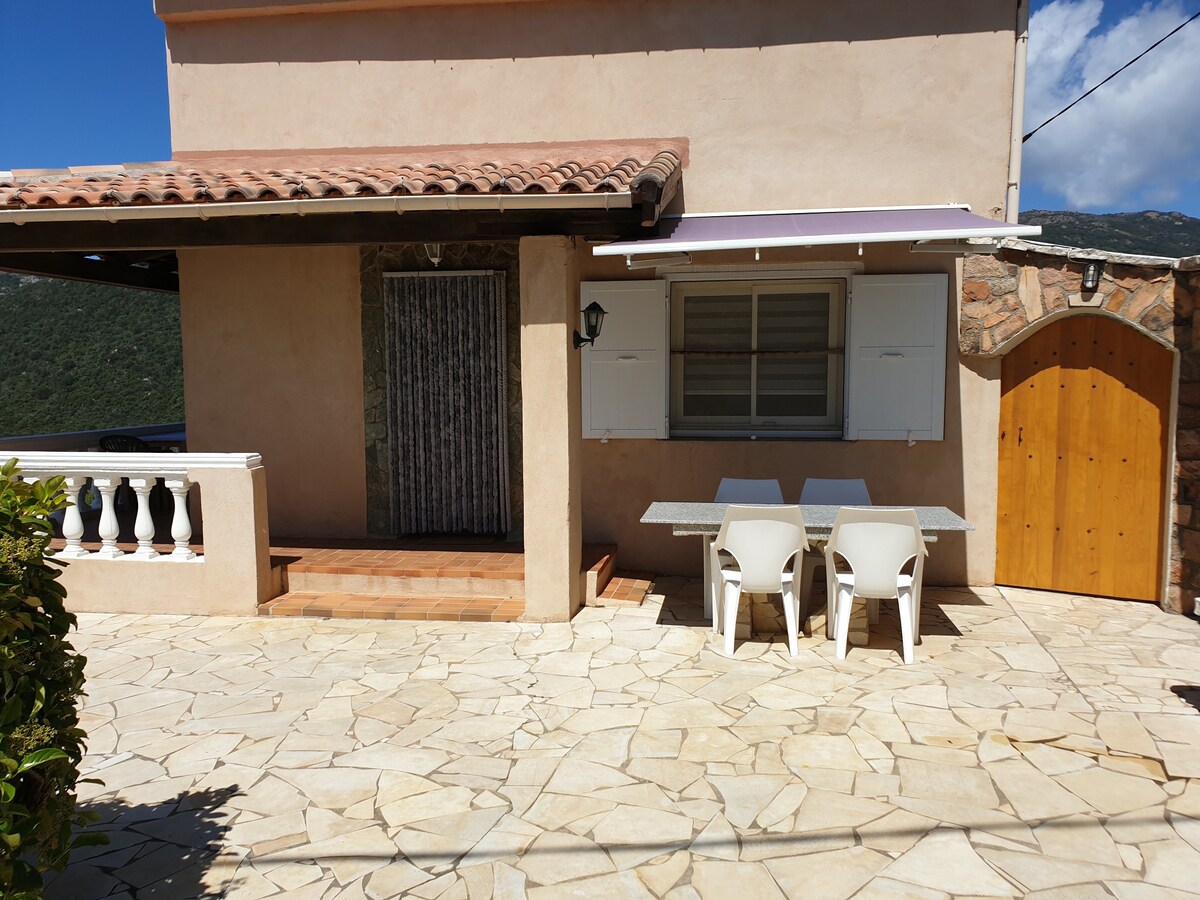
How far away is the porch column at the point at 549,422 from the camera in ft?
28.8

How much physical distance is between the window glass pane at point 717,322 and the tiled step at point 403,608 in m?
4.40

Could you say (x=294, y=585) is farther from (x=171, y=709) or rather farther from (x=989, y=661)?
(x=989, y=661)

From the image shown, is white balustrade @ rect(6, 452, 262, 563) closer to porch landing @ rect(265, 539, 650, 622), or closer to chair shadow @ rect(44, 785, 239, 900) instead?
porch landing @ rect(265, 539, 650, 622)

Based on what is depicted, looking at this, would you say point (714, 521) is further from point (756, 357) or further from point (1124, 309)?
point (1124, 309)

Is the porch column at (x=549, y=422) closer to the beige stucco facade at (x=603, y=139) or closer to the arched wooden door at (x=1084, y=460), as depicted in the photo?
the beige stucco facade at (x=603, y=139)

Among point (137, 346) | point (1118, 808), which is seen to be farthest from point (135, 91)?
point (1118, 808)

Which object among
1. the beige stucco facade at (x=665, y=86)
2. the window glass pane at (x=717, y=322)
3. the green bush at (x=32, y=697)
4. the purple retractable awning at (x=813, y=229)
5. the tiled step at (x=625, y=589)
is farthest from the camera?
the window glass pane at (x=717, y=322)

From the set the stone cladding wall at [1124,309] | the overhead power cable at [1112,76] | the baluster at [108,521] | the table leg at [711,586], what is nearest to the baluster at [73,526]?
the baluster at [108,521]

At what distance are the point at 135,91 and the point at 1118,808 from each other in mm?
38649

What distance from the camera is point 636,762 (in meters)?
5.92

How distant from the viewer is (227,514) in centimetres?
930

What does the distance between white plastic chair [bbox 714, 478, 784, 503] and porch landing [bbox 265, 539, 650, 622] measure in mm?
1643

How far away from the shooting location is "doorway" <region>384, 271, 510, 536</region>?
11359mm

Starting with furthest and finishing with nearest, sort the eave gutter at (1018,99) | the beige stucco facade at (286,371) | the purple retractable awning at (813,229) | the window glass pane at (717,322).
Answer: the beige stucco facade at (286,371), the window glass pane at (717,322), the eave gutter at (1018,99), the purple retractable awning at (813,229)
